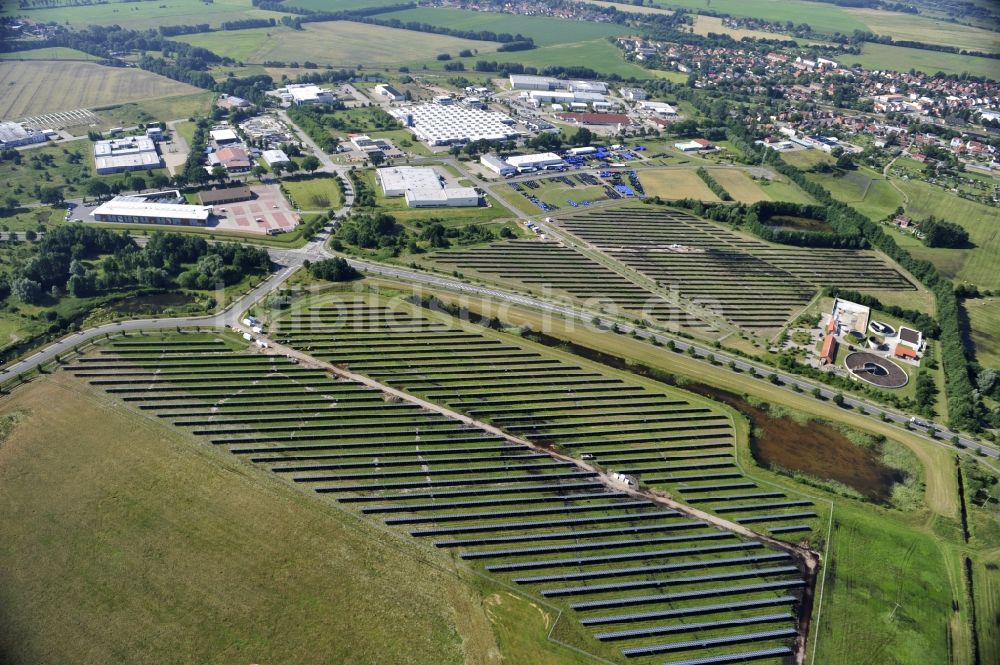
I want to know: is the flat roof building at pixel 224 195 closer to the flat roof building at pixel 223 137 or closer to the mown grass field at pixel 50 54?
the flat roof building at pixel 223 137

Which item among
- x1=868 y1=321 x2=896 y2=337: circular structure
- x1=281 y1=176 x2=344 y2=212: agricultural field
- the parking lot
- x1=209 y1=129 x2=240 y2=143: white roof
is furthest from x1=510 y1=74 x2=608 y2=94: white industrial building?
x1=868 y1=321 x2=896 y2=337: circular structure

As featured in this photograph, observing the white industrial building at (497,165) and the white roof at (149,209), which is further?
the white industrial building at (497,165)

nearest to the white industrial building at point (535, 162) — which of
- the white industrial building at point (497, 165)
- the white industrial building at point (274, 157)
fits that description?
the white industrial building at point (497, 165)

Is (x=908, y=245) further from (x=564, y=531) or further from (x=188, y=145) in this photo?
(x=188, y=145)

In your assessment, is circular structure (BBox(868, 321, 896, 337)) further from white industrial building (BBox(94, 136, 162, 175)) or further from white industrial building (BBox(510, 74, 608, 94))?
white industrial building (BBox(94, 136, 162, 175))

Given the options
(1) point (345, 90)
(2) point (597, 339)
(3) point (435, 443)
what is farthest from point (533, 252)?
(1) point (345, 90)
